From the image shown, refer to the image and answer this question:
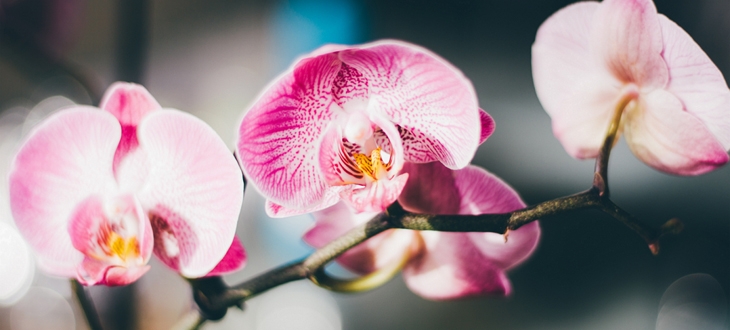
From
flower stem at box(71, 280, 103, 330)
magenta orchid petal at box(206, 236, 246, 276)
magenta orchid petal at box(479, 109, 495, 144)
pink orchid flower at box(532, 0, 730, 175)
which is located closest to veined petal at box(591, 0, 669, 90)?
pink orchid flower at box(532, 0, 730, 175)

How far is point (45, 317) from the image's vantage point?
0.68m

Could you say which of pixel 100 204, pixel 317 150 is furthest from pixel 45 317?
pixel 317 150

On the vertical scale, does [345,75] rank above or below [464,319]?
above

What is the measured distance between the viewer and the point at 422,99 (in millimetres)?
311

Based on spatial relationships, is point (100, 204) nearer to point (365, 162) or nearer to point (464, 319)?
point (365, 162)

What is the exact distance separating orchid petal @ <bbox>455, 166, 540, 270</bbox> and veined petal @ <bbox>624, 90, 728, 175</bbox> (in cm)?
10

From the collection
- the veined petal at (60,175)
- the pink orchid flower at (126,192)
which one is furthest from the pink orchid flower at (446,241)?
the veined petal at (60,175)

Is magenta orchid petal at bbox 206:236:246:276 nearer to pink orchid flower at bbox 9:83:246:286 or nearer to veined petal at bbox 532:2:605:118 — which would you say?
pink orchid flower at bbox 9:83:246:286

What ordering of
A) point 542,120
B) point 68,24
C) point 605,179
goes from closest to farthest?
point 605,179
point 542,120
point 68,24

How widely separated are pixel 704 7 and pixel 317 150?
0.37 meters

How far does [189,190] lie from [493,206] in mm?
260

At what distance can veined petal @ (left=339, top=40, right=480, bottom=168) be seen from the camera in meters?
0.29

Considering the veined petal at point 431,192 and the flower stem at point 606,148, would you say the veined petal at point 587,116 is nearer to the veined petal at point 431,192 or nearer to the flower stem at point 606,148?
the flower stem at point 606,148

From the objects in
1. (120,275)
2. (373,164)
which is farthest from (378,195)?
(120,275)
